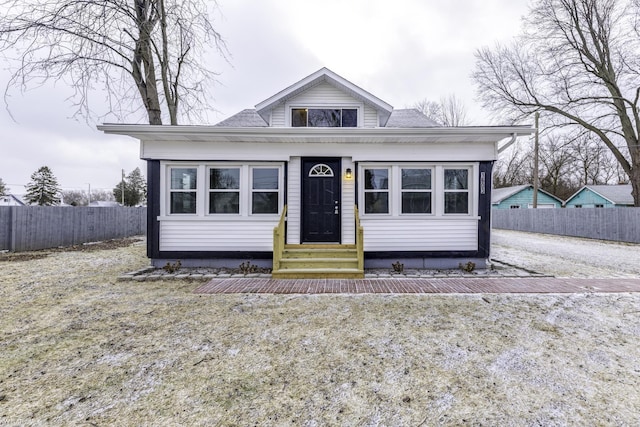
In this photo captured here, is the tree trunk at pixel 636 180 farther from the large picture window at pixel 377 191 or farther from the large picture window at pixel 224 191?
the large picture window at pixel 224 191

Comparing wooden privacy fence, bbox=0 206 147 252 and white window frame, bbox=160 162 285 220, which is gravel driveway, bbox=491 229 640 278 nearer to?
white window frame, bbox=160 162 285 220

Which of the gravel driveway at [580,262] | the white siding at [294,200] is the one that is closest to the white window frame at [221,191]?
the white siding at [294,200]

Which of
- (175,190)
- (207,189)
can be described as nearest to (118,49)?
(175,190)

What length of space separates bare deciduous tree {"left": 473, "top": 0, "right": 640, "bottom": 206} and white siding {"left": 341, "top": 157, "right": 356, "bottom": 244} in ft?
55.2

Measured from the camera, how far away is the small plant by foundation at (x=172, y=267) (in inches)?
256

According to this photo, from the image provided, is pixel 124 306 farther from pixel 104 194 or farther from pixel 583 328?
pixel 104 194

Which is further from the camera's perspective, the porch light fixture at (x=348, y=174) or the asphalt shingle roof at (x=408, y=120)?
the asphalt shingle roof at (x=408, y=120)

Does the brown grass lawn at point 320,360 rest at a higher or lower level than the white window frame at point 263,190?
lower

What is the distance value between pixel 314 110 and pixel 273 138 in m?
2.50

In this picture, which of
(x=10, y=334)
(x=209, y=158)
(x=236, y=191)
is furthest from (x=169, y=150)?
(x=10, y=334)

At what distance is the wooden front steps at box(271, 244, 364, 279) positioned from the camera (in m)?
5.96

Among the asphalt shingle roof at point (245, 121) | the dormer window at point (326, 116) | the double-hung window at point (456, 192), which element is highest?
the asphalt shingle roof at point (245, 121)

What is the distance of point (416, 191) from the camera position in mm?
6945

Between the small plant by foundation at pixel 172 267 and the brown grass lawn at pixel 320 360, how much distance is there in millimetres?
1662
